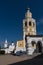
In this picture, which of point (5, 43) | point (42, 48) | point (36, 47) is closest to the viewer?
point (42, 48)

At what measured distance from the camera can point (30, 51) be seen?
127ft

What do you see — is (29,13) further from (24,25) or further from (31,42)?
(31,42)

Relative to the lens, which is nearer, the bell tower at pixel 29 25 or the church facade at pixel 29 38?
the church facade at pixel 29 38

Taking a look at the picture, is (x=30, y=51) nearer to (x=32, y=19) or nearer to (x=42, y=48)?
(x=42, y=48)

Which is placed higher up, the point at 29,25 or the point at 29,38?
the point at 29,25

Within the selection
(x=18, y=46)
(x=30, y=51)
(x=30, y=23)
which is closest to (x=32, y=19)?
(x=30, y=23)

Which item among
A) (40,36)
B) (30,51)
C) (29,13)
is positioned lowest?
(30,51)

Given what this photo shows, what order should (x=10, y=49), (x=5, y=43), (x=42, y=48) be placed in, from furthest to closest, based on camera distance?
(x=5, y=43)
(x=10, y=49)
(x=42, y=48)

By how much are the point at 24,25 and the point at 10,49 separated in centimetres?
911

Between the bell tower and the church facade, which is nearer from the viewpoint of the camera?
the church facade

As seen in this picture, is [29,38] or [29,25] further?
[29,25]

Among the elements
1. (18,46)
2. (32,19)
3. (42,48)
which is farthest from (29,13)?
(42,48)

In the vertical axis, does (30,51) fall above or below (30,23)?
below

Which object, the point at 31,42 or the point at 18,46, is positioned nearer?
the point at 31,42
